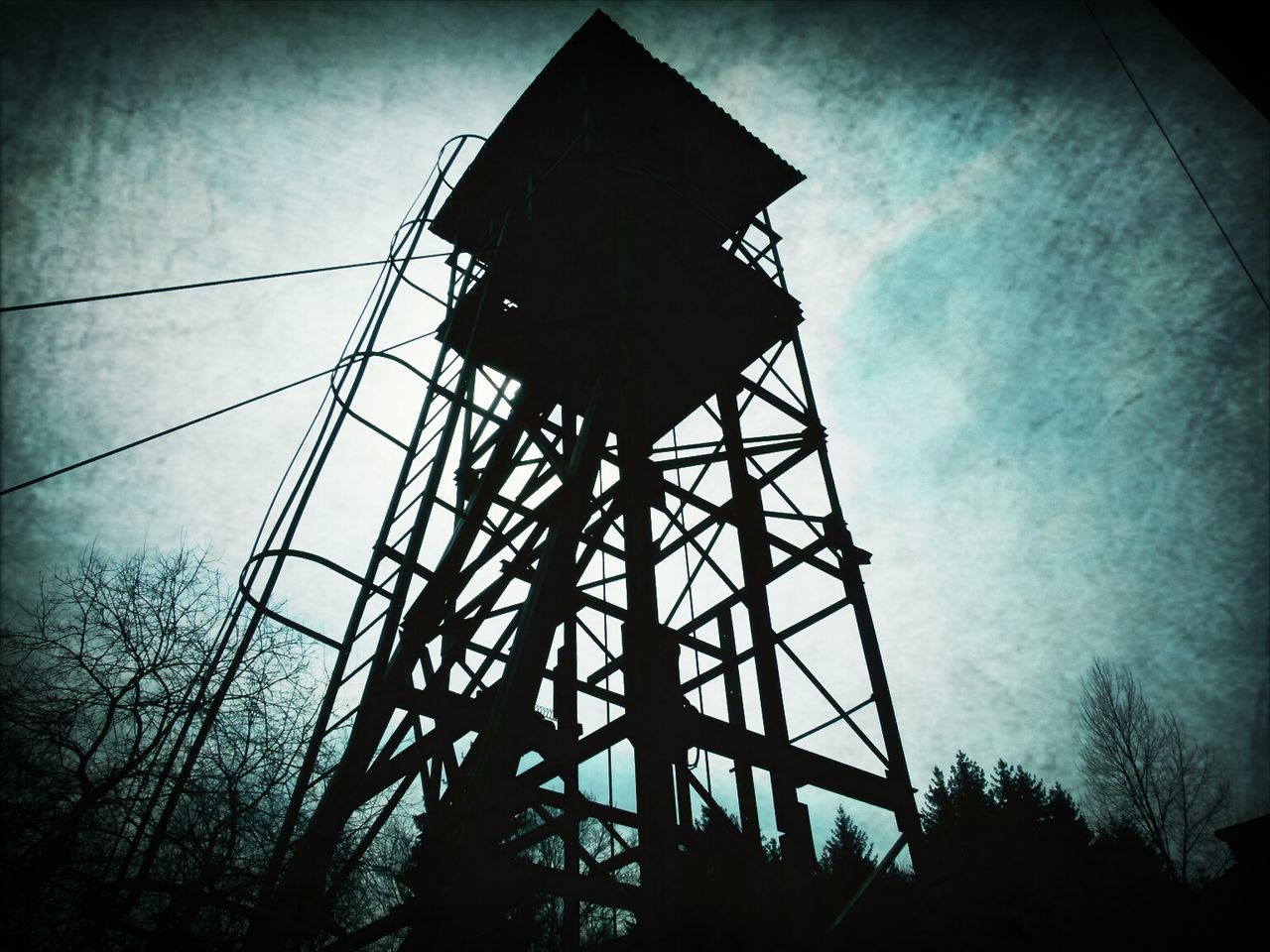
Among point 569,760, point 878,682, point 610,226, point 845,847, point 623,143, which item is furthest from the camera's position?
point 845,847

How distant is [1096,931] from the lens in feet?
13.9

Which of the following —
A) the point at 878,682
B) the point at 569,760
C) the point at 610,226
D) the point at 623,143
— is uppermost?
the point at 623,143

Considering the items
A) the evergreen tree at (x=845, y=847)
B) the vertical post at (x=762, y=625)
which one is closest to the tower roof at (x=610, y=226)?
the vertical post at (x=762, y=625)

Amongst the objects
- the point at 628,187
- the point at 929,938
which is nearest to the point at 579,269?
the point at 628,187

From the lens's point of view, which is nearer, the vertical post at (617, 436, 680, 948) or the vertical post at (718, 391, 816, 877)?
the vertical post at (617, 436, 680, 948)

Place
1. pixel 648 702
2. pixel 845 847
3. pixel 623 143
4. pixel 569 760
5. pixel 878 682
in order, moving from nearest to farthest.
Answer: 1. pixel 648 702
2. pixel 569 760
3. pixel 878 682
4. pixel 623 143
5. pixel 845 847

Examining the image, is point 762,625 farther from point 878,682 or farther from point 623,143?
point 623,143

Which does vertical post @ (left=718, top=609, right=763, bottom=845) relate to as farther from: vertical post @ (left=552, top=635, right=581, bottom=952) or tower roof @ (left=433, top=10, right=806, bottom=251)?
tower roof @ (left=433, top=10, right=806, bottom=251)

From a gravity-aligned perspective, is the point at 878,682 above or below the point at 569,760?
above

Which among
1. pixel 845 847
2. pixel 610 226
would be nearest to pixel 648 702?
pixel 610 226

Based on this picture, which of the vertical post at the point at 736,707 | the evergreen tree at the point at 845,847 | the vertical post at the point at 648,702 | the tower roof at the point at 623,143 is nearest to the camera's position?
the vertical post at the point at 648,702

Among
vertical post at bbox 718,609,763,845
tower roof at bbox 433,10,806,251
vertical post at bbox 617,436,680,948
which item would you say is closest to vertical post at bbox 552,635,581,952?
vertical post at bbox 617,436,680,948

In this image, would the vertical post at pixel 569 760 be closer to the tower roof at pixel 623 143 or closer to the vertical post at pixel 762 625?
the vertical post at pixel 762 625

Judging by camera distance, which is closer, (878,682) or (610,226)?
(878,682)
